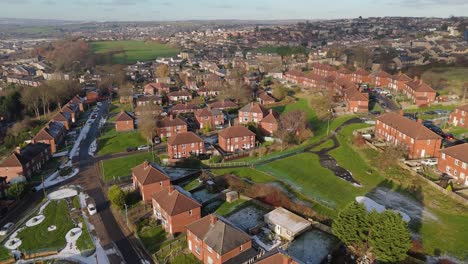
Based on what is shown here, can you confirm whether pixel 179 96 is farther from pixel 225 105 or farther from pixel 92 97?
pixel 92 97

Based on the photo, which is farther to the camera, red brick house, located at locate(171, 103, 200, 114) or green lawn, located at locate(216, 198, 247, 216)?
red brick house, located at locate(171, 103, 200, 114)

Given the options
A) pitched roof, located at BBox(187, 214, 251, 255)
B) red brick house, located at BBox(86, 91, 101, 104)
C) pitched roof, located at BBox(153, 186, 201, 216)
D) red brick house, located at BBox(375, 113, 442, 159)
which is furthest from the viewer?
red brick house, located at BBox(86, 91, 101, 104)

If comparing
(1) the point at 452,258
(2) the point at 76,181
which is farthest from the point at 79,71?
(1) the point at 452,258


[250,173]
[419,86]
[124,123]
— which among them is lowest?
[250,173]

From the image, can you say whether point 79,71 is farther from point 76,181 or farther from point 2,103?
point 76,181

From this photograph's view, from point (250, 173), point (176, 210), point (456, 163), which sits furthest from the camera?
point (250, 173)

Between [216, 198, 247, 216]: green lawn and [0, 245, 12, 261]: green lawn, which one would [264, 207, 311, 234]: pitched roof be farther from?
[0, 245, 12, 261]: green lawn

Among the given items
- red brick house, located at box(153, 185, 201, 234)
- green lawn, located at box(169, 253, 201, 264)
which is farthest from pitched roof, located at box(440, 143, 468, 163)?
green lawn, located at box(169, 253, 201, 264)

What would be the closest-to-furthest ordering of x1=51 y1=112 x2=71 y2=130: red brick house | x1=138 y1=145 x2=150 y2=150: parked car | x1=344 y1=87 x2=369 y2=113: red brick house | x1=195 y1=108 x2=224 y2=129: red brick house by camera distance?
x1=138 y1=145 x2=150 y2=150: parked car
x1=195 y1=108 x2=224 y2=129: red brick house
x1=344 y1=87 x2=369 y2=113: red brick house
x1=51 y1=112 x2=71 y2=130: red brick house

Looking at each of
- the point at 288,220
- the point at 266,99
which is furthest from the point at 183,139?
the point at 266,99
